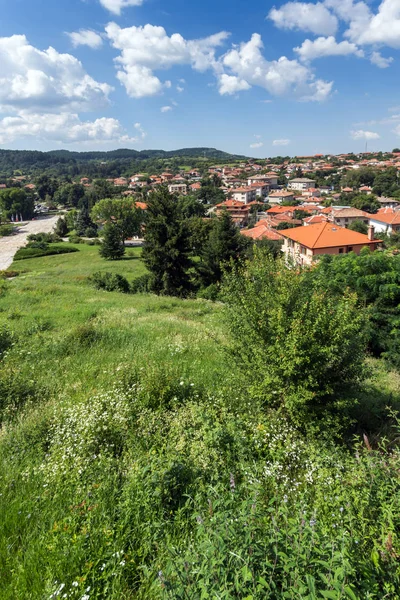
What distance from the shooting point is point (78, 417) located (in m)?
4.80

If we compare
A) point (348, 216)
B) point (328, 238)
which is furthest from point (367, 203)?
point (328, 238)

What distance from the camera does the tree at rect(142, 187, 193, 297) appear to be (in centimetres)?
2703

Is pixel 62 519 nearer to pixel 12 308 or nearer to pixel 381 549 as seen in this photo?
pixel 381 549

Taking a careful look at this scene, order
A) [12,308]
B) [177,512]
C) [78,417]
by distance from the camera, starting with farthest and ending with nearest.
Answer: [12,308]
[78,417]
[177,512]

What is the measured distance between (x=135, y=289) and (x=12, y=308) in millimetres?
15809

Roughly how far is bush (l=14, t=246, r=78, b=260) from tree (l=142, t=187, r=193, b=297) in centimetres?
2961

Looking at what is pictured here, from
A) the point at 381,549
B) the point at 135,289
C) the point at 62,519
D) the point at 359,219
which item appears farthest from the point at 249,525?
the point at 359,219

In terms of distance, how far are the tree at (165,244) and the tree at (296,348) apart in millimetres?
21979

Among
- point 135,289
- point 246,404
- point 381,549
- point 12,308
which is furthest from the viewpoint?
point 135,289

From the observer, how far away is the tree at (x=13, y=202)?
8956 centimetres

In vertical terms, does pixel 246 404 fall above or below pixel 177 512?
below

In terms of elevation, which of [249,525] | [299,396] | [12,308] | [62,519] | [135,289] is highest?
[249,525]

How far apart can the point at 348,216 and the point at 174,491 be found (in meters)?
75.5

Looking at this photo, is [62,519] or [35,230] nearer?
[62,519]
